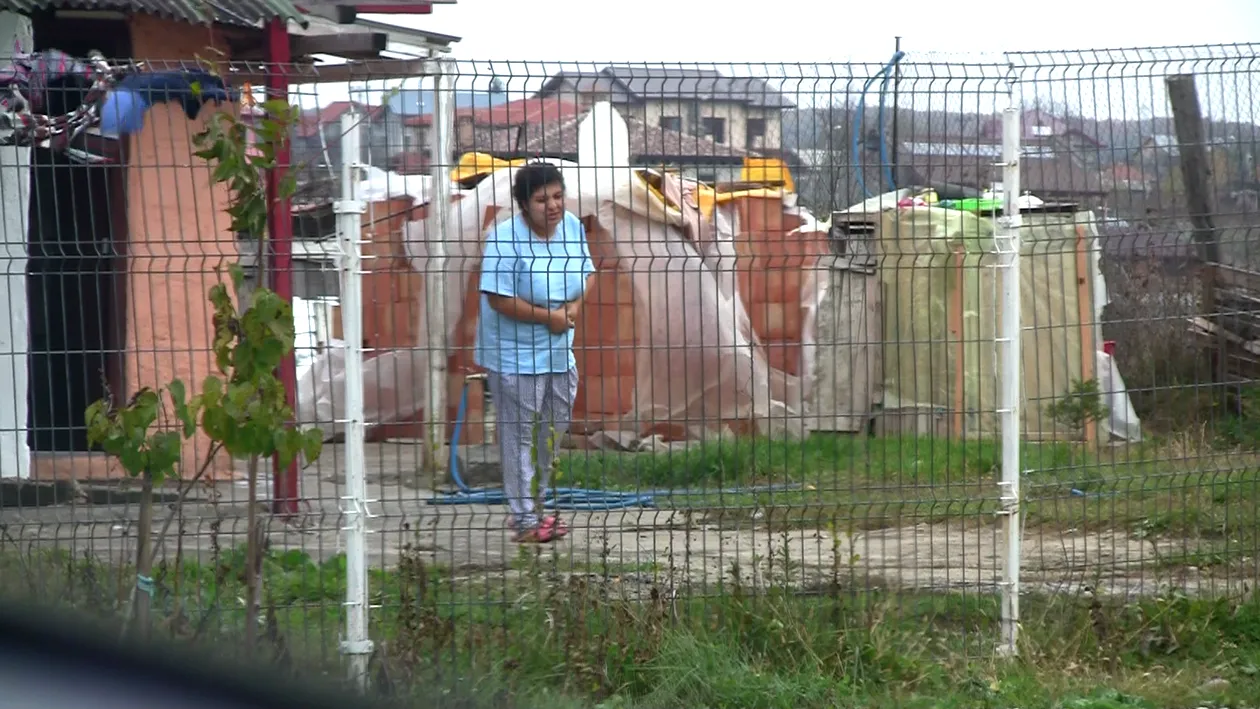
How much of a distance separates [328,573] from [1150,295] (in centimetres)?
335

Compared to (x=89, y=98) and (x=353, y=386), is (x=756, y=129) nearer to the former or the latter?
(x=353, y=386)

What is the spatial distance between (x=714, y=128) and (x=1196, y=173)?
2009 millimetres

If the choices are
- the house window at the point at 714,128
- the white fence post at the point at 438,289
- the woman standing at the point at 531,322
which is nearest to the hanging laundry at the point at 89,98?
the white fence post at the point at 438,289

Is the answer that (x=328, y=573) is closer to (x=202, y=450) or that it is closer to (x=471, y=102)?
A: (x=202, y=450)

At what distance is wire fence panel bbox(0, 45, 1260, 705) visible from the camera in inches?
207

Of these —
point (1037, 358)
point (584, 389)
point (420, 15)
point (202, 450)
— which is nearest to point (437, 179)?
point (584, 389)

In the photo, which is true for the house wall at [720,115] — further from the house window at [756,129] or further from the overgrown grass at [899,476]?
the overgrown grass at [899,476]

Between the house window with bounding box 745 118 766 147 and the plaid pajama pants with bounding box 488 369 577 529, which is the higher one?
the house window with bounding box 745 118 766 147

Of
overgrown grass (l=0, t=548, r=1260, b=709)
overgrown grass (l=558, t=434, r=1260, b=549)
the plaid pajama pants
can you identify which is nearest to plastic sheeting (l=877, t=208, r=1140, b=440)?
overgrown grass (l=558, t=434, r=1260, b=549)

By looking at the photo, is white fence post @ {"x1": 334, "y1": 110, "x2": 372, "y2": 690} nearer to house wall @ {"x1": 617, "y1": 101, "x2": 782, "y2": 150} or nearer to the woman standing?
the woman standing

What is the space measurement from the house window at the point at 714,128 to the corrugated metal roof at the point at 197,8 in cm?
293

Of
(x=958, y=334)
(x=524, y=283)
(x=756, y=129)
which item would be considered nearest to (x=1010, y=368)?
(x=958, y=334)

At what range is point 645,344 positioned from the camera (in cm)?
543

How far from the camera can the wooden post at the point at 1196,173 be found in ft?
19.4
